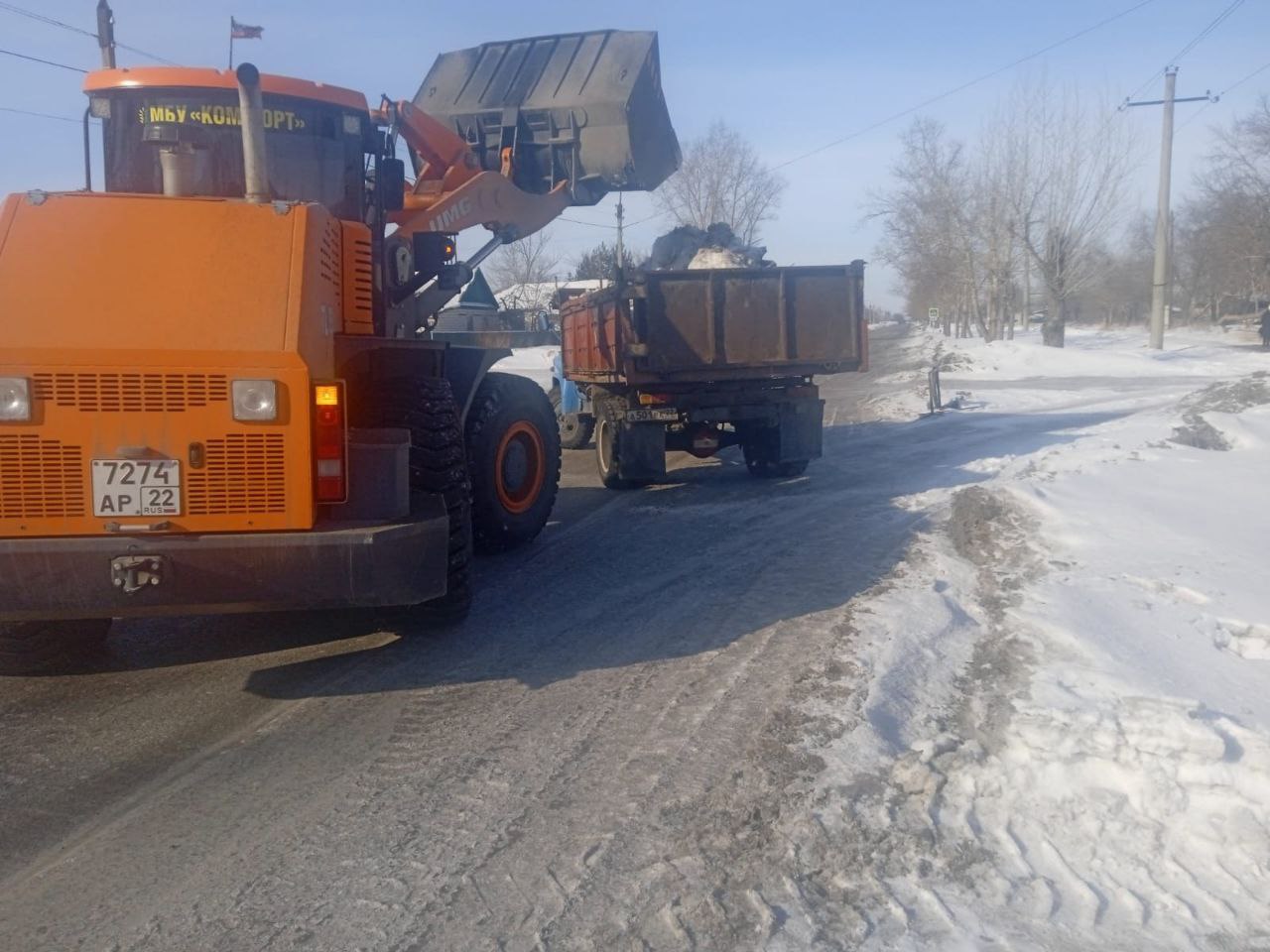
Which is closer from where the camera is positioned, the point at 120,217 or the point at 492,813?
the point at 492,813

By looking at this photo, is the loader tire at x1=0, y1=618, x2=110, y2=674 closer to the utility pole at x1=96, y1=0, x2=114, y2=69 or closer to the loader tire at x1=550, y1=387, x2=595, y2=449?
the loader tire at x1=550, y1=387, x2=595, y2=449

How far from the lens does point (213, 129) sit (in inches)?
257

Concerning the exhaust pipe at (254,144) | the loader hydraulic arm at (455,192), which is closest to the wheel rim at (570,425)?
the loader hydraulic arm at (455,192)

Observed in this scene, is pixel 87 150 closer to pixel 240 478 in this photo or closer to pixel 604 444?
pixel 240 478

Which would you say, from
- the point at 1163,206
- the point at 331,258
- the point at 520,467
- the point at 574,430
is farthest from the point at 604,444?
the point at 1163,206

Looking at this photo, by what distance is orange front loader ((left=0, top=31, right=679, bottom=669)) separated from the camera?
4785 mm

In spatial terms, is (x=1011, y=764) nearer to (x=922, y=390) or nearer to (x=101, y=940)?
(x=101, y=940)

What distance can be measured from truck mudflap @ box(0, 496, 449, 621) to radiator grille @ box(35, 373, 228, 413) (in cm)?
57

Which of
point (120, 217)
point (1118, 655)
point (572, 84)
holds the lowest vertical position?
point (1118, 655)

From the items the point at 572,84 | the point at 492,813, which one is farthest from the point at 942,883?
the point at 572,84

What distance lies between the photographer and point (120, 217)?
514 centimetres

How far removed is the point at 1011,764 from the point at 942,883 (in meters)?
0.87

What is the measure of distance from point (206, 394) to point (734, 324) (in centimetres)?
807

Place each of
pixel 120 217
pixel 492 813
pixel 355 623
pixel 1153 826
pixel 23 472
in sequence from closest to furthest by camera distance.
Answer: pixel 1153 826 < pixel 492 813 < pixel 23 472 < pixel 120 217 < pixel 355 623
